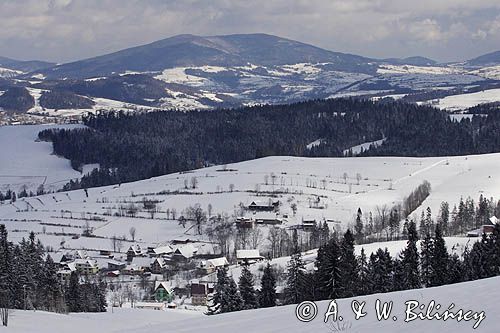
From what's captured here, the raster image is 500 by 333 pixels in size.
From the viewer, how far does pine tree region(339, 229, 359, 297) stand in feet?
93.0

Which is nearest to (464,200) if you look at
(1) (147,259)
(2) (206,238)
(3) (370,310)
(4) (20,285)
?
(2) (206,238)

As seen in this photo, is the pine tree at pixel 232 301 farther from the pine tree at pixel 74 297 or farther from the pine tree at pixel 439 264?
the pine tree at pixel 439 264

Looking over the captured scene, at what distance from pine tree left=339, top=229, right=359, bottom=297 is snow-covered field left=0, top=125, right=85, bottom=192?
311 feet

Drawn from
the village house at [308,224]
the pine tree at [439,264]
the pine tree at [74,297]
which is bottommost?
the village house at [308,224]

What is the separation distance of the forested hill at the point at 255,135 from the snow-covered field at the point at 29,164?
3.24 meters

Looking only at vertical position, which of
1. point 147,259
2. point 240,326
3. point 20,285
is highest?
point 240,326

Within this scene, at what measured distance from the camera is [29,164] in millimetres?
141125

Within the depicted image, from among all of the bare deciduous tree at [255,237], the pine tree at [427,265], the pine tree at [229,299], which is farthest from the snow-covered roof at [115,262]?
the pine tree at [427,265]

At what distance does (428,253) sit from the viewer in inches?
1288

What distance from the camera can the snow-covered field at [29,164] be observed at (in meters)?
125

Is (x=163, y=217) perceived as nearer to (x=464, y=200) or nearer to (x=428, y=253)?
(x=464, y=200)

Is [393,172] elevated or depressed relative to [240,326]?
depressed

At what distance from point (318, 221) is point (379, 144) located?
75129 millimetres

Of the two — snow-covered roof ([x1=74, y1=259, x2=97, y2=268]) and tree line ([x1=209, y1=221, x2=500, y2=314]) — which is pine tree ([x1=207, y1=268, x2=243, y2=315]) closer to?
tree line ([x1=209, y1=221, x2=500, y2=314])
